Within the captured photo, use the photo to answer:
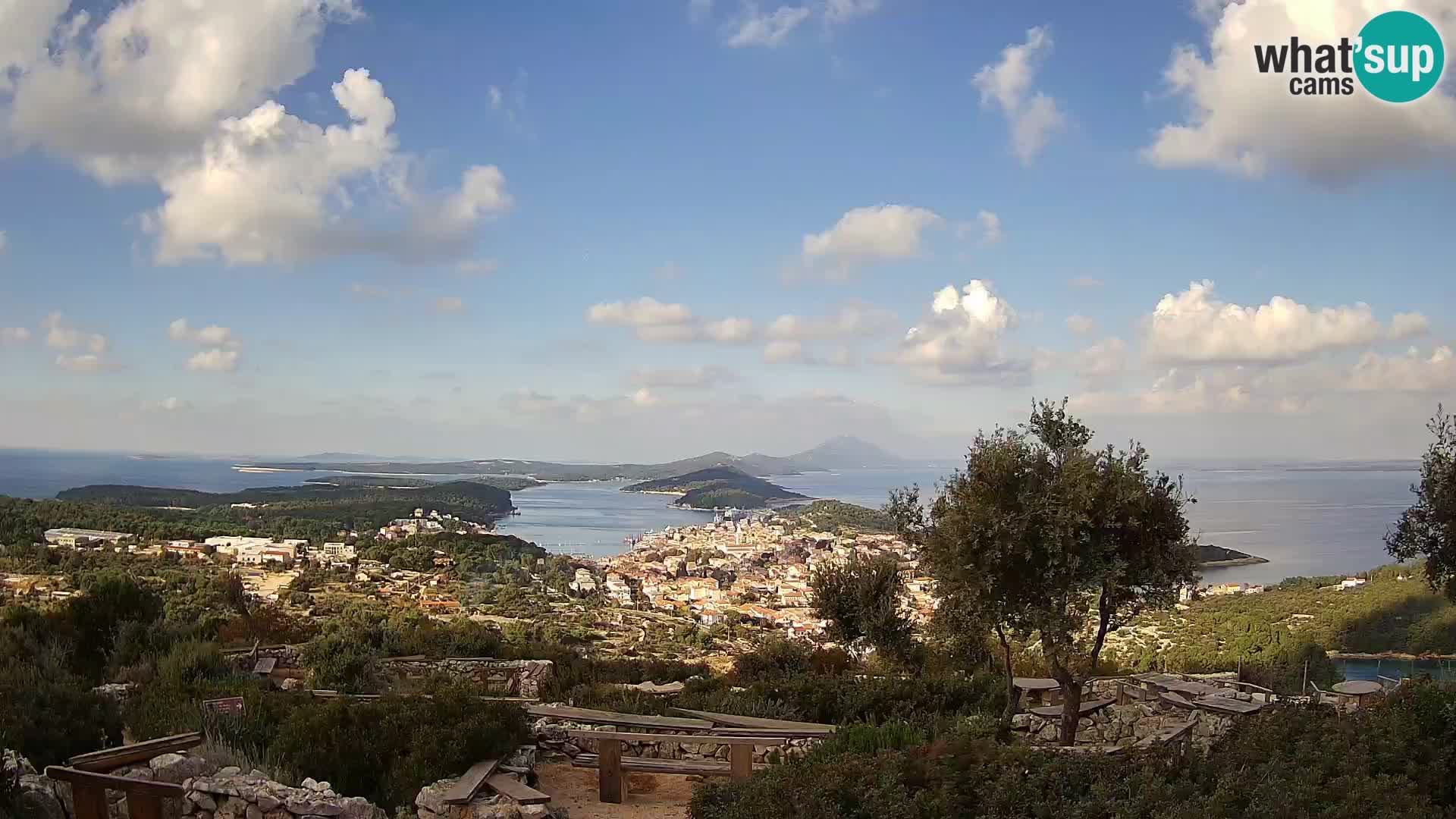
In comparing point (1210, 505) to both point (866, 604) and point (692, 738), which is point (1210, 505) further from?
point (692, 738)

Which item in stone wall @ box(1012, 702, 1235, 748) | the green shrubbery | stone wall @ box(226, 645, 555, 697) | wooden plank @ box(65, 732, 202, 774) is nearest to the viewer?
the green shrubbery

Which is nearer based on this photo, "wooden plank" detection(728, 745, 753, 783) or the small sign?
"wooden plank" detection(728, 745, 753, 783)

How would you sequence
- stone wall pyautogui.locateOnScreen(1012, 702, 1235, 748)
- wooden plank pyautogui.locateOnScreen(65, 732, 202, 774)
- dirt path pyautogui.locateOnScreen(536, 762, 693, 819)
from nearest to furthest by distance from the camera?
1. wooden plank pyautogui.locateOnScreen(65, 732, 202, 774)
2. dirt path pyautogui.locateOnScreen(536, 762, 693, 819)
3. stone wall pyautogui.locateOnScreen(1012, 702, 1235, 748)

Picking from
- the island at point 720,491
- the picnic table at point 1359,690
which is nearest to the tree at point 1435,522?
the picnic table at point 1359,690

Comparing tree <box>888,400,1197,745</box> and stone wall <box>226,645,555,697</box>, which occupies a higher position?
tree <box>888,400,1197,745</box>

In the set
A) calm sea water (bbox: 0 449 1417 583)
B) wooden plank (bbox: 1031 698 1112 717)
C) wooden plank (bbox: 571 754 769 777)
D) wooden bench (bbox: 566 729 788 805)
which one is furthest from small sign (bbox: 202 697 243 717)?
calm sea water (bbox: 0 449 1417 583)

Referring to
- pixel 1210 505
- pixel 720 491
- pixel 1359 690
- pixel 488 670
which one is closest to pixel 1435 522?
pixel 1359 690

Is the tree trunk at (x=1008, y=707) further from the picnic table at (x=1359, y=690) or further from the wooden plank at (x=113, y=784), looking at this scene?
the wooden plank at (x=113, y=784)

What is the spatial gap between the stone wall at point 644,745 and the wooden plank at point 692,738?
53 mm

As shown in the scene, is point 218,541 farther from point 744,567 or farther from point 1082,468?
point 1082,468

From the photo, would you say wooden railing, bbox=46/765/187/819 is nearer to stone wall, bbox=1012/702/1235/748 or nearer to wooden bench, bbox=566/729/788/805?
wooden bench, bbox=566/729/788/805

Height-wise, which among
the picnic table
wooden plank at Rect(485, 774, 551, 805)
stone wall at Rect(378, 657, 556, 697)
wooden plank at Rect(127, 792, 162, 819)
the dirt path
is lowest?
stone wall at Rect(378, 657, 556, 697)

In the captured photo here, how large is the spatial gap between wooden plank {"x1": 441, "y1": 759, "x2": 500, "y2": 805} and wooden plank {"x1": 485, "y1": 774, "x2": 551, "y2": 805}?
0.26ft

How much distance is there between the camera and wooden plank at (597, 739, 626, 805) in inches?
287
